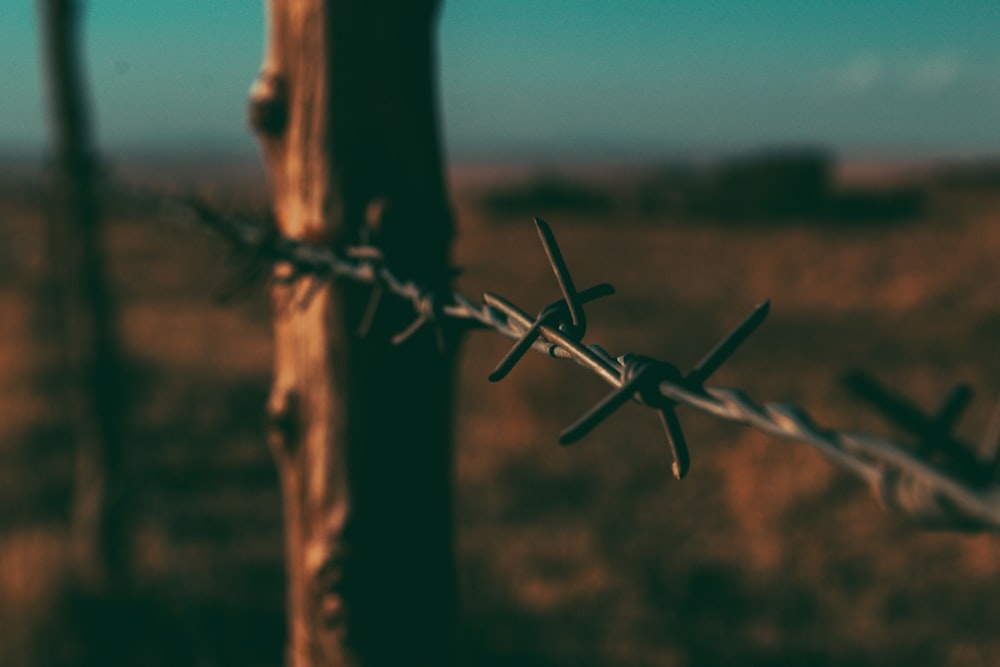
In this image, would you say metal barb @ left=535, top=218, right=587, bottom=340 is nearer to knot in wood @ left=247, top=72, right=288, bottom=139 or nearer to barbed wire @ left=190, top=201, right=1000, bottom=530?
barbed wire @ left=190, top=201, right=1000, bottom=530

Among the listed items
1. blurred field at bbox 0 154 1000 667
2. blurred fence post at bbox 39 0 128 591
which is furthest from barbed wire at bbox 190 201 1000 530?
blurred fence post at bbox 39 0 128 591

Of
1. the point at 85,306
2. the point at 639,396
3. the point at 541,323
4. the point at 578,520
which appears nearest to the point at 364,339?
the point at 541,323

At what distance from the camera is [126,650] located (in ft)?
12.0

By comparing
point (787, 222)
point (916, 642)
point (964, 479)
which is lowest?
point (787, 222)

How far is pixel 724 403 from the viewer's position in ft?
2.76

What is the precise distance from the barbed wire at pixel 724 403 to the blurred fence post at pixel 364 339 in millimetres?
69

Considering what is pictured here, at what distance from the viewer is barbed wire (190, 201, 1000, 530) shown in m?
0.56

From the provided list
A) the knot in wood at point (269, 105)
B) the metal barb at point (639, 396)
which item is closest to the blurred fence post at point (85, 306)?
the knot in wood at point (269, 105)

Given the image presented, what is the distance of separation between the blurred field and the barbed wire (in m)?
0.69

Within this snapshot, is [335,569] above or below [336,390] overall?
below

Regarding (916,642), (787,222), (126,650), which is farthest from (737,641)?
(787,222)

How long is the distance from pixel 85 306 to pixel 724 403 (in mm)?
3694

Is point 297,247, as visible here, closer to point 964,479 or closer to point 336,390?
point 336,390

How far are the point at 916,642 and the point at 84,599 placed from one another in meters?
3.11
